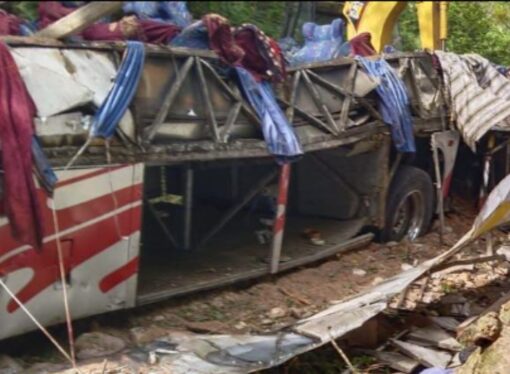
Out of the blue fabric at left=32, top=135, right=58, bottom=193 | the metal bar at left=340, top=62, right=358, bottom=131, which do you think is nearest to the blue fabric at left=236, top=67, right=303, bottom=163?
the metal bar at left=340, top=62, right=358, bottom=131

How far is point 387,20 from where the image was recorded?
920cm

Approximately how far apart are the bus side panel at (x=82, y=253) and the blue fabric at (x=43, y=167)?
0.07m

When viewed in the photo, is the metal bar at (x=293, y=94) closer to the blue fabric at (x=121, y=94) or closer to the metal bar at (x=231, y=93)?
the metal bar at (x=231, y=93)

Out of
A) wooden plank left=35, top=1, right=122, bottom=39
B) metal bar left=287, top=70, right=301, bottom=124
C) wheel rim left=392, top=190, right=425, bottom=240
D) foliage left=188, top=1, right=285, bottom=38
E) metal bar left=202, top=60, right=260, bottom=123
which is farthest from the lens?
foliage left=188, top=1, right=285, bottom=38

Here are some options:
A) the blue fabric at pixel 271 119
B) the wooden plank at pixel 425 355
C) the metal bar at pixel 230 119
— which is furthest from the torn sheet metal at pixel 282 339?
the metal bar at pixel 230 119

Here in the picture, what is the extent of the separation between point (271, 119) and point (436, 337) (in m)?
2.03

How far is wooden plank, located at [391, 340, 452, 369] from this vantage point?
5.72 meters

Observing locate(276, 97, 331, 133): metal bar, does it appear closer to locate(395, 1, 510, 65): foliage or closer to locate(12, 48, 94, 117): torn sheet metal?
locate(395, 1, 510, 65): foliage

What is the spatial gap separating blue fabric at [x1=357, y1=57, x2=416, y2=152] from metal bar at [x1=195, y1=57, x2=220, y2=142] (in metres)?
2.01

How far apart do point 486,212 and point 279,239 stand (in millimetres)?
2055

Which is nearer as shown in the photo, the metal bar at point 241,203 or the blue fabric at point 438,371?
the blue fabric at point 438,371

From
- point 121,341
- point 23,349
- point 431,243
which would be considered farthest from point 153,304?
point 431,243

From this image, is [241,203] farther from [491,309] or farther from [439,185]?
[491,309]

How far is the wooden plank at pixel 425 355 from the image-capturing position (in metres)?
5.72
